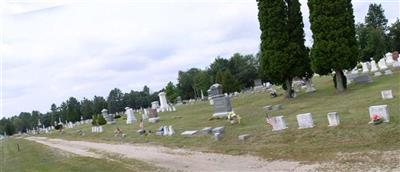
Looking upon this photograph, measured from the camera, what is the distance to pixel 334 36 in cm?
3097

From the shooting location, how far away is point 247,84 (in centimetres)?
10431

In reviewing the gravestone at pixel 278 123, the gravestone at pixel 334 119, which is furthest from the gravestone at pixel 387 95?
the gravestone at pixel 334 119

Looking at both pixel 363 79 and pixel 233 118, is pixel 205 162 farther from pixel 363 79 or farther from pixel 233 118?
pixel 363 79

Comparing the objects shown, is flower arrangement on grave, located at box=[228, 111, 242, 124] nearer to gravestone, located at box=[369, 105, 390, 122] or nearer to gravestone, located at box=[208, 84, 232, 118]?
gravestone, located at box=[208, 84, 232, 118]

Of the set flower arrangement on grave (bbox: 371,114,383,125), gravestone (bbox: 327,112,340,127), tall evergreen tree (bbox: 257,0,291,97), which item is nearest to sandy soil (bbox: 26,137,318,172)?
gravestone (bbox: 327,112,340,127)

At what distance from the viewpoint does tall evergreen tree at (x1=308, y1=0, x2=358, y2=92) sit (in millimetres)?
30797

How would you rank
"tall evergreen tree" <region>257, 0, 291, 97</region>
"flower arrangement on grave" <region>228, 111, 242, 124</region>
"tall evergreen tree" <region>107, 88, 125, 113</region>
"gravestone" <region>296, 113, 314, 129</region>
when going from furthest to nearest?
"tall evergreen tree" <region>107, 88, 125, 113</region> → "tall evergreen tree" <region>257, 0, 291, 97</region> → "flower arrangement on grave" <region>228, 111, 242, 124</region> → "gravestone" <region>296, 113, 314, 129</region>

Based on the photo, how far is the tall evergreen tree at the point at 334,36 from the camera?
3080 cm

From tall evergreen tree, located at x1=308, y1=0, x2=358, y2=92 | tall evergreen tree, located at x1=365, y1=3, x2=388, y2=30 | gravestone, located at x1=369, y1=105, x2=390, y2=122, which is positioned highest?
tall evergreen tree, located at x1=365, y1=3, x2=388, y2=30

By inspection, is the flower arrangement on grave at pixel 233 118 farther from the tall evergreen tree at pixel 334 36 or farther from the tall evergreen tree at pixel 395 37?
the tall evergreen tree at pixel 395 37

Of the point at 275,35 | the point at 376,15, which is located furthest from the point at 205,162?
the point at 376,15

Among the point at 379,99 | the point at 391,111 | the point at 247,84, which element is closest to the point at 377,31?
the point at 247,84

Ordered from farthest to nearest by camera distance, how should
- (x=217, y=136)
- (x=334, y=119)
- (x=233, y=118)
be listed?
1. (x=233, y=118)
2. (x=217, y=136)
3. (x=334, y=119)

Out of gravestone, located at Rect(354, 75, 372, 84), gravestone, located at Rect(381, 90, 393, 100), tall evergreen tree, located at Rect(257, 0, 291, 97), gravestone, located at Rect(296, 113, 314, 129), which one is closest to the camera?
gravestone, located at Rect(296, 113, 314, 129)
